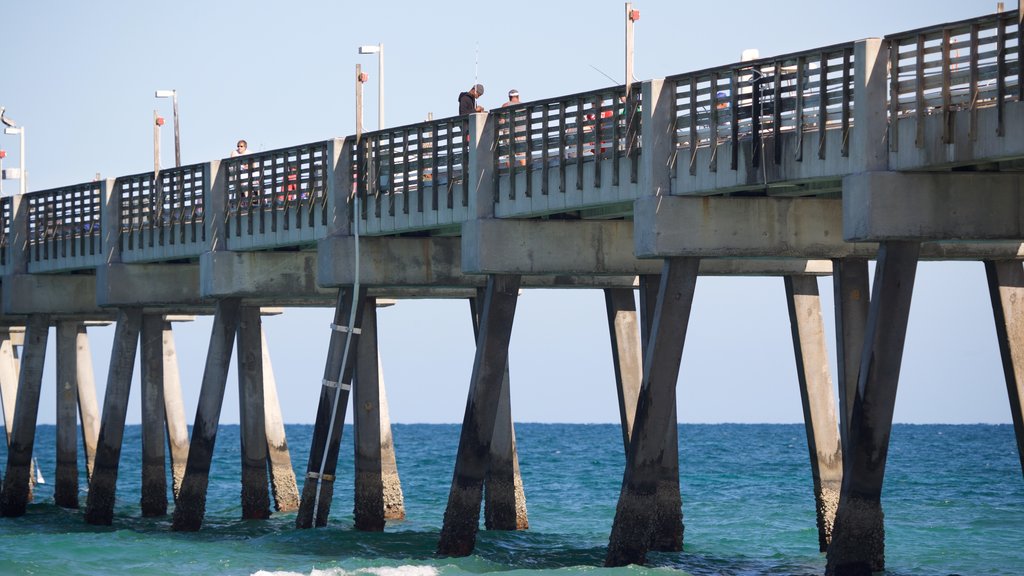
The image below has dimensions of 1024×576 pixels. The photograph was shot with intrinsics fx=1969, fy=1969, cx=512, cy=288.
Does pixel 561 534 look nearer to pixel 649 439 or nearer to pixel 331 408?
pixel 331 408

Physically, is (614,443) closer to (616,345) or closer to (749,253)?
(616,345)

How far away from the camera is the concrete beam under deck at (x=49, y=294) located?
4647 cm

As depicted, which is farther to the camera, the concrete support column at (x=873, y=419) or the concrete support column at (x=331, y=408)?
the concrete support column at (x=331, y=408)

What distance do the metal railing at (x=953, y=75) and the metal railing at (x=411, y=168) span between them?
31.7ft

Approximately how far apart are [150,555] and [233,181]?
28.4 feet

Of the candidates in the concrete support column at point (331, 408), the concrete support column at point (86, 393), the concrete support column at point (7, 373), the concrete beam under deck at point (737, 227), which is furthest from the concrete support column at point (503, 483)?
the concrete support column at point (7, 373)

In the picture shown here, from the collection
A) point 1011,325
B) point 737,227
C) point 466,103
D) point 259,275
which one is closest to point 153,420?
point 259,275

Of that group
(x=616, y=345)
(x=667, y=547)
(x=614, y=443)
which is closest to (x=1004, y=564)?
(x=667, y=547)

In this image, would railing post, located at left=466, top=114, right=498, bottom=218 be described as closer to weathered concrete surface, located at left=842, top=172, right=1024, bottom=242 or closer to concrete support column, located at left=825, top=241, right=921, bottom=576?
weathered concrete surface, located at left=842, top=172, right=1024, bottom=242

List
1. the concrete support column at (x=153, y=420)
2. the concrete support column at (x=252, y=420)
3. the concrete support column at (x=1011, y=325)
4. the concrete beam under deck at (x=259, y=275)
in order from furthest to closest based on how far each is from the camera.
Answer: the concrete support column at (x=153, y=420)
the concrete support column at (x=252, y=420)
the concrete beam under deck at (x=259, y=275)
the concrete support column at (x=1011, y=325)

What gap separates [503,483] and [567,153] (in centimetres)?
1056

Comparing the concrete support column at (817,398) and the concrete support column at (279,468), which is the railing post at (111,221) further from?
the concrete support column at (817,398)

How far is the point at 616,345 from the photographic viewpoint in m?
37.4

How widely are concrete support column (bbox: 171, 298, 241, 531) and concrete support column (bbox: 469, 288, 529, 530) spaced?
5.03 metres
